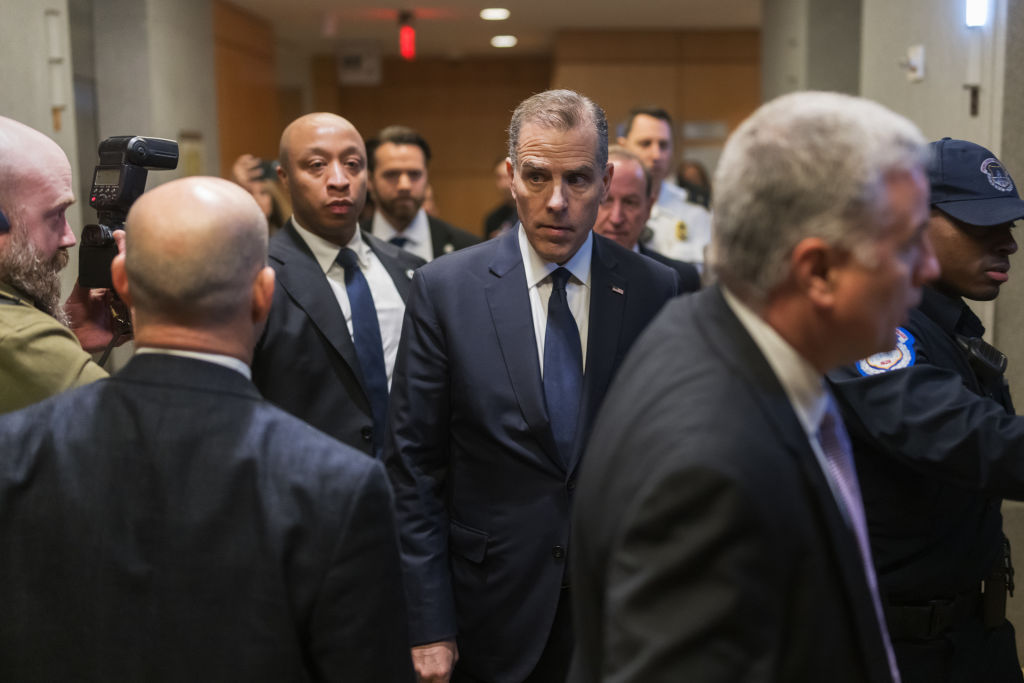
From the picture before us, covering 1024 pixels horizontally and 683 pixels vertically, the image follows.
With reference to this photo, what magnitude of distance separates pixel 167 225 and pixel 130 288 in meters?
0.11

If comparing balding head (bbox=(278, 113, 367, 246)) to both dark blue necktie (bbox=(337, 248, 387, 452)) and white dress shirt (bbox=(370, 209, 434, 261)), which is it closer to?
dark blue necktie (bbox=(337, 248, 387, 452))

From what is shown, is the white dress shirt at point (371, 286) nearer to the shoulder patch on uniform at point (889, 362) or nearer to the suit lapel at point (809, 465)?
the shoulder patch on uniform at point (889, 362)

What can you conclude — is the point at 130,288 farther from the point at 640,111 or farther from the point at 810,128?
the point at 640,111

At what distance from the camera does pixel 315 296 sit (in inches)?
112

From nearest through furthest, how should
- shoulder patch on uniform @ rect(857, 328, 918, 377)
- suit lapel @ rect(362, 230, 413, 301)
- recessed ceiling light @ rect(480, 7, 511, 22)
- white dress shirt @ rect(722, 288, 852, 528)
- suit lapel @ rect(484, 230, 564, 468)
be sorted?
1. white dress shirt @ rect(722, 288, 852, 528)
2. shoulder patch on uniform @ rect(857, 328, 918, 377)
3. suit lapel @ rect(484, 230, 564, 468)
4. suit lapel @ rect(362, 230, 413, 301)
5. recessed ceiling light @ rect(480, 7, 511, 22)

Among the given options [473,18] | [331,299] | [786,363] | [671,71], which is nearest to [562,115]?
[331,299]

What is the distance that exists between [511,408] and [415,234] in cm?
290

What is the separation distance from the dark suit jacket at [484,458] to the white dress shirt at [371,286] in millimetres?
884

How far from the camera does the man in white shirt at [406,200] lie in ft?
15.6

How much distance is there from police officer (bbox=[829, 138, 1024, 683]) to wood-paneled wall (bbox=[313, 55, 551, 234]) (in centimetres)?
1109

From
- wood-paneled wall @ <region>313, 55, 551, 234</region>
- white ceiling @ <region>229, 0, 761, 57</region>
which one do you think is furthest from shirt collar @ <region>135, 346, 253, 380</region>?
wood-paneled wall @ <region>313, 55, 551, 234</region>

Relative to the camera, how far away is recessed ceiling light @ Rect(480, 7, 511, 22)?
9109 mm

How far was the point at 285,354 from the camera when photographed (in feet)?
8.99

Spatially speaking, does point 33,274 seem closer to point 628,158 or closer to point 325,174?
point 325,174
